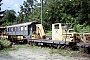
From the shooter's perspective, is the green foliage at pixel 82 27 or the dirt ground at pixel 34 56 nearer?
the dirt ground at pixel 34 56

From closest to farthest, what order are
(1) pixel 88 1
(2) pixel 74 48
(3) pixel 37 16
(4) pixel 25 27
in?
(2) pixel 74 48 < (1) pixel 88 1 < (4) pixel 25 27 < (3) pixel 37 16

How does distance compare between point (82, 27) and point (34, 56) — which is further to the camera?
point (82, 27)

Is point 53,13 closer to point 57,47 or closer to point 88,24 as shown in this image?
point 88,24

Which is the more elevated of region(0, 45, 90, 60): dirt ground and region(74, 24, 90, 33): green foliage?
region(74, 24, 90, 33): green foliage

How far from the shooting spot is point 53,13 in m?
43.2

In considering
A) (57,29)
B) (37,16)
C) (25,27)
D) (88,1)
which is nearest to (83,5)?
(88,1)

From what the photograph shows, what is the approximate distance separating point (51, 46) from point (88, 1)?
34.8 feet

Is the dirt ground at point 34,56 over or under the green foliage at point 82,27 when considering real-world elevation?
under

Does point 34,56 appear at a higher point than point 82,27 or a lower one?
lower

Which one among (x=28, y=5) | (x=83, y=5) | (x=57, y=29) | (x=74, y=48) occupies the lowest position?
(x=74, y=48)

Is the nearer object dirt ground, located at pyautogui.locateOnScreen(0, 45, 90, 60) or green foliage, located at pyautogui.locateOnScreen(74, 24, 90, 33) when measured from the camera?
dirt ground, located at pyautogui.locateOnScreen(0, 45, 90, 60)

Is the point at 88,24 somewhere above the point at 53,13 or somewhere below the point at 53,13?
below

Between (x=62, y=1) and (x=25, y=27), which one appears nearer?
(x=25, y=27)

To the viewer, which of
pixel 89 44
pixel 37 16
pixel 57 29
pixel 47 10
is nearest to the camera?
pixel 89 44
